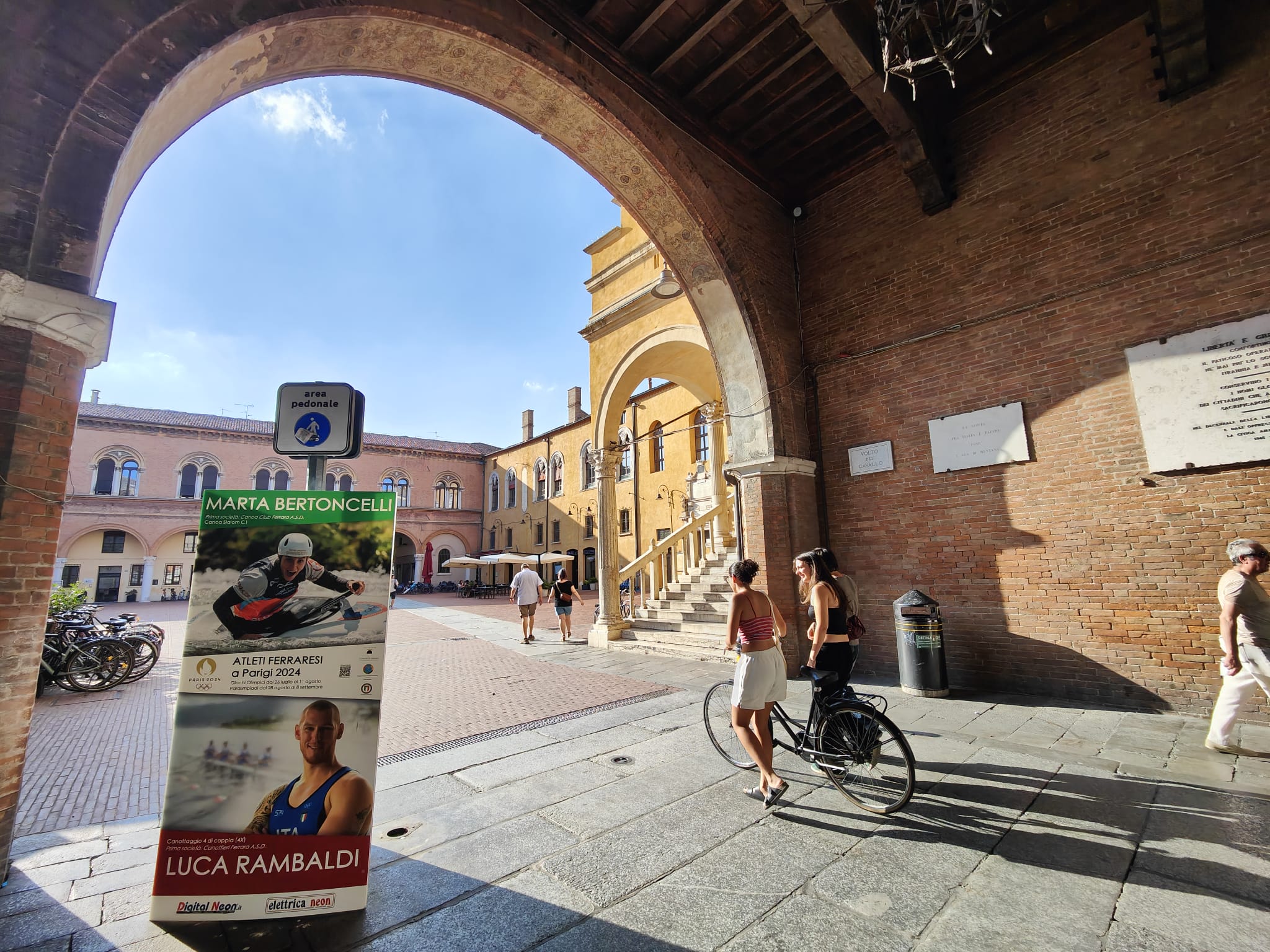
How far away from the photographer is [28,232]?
326 centimetres

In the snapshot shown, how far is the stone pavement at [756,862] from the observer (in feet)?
7.95

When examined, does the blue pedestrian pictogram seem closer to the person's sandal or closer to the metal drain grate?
the metal drain grate

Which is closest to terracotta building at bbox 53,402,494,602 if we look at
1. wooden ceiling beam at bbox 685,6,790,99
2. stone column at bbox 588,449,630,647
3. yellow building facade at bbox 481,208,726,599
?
yellow building facade at bbox 481,208,726,599

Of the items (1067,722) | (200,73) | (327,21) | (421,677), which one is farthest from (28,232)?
(1067,722)

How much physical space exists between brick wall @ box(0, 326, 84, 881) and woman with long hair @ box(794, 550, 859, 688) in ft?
14.5

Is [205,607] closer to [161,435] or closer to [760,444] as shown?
[760,444]

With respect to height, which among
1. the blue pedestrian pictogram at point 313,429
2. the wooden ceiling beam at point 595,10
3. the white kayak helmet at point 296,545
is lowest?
the white kayak helmet at point 296,545

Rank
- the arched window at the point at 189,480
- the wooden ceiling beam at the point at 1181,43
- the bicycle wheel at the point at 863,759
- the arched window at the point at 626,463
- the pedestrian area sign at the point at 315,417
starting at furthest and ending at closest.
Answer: the arched window at the point at 189,480 < the arched window at the point at 626,463 < the wooden ceiling beam at the point at 1181,43 < the bicycle wheel at the point at 863,759 < the pedestrian area sign at the point at 315,417

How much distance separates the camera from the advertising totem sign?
97.7 inches

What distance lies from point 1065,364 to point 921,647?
3517mm

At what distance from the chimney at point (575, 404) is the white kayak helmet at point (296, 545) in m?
30.3

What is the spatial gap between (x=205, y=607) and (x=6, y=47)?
3.59 metres

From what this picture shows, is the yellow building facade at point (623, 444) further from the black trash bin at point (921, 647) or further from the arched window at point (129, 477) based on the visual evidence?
the arched window at point (129, 477)

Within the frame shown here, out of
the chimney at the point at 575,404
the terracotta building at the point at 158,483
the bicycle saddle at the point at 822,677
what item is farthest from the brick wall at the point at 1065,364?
the chimney at the point at 575,404
